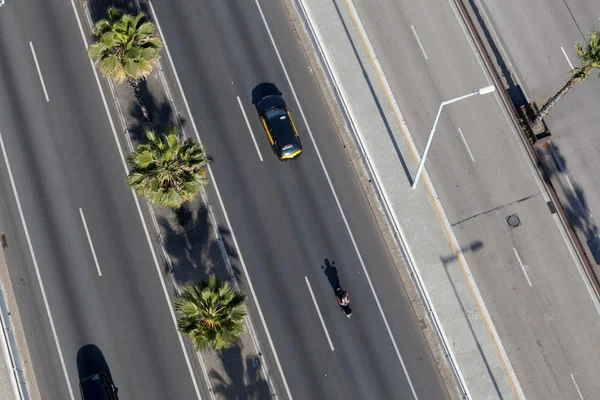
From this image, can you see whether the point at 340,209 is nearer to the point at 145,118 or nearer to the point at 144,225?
the point at 144,225

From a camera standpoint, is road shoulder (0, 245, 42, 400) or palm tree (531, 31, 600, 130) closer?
palm tree (531, 31, 600, 130)

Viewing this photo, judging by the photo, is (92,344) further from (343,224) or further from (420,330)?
(420,330)

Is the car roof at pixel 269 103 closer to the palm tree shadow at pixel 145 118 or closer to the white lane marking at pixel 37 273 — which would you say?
the palm tree shadow at pixel 145 118

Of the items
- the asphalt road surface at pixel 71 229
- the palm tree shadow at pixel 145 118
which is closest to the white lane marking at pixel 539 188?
the palm tree shadow at pixel 145 118

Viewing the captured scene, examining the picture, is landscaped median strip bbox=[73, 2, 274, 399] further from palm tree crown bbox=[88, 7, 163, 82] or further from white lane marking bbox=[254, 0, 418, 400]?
white lane marking bbox=[254, 0, 418, 400]

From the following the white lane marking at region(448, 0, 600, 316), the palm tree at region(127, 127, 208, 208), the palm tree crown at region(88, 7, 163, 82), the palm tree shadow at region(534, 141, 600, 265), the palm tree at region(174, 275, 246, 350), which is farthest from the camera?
the palm tree shadow at region(534, 141, 600, 265)

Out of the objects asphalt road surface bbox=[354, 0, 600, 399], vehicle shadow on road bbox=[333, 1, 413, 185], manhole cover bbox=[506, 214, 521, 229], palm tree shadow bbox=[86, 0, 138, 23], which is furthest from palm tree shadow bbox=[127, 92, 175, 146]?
manhole cover bbox=[506, 214, 521, 229]
